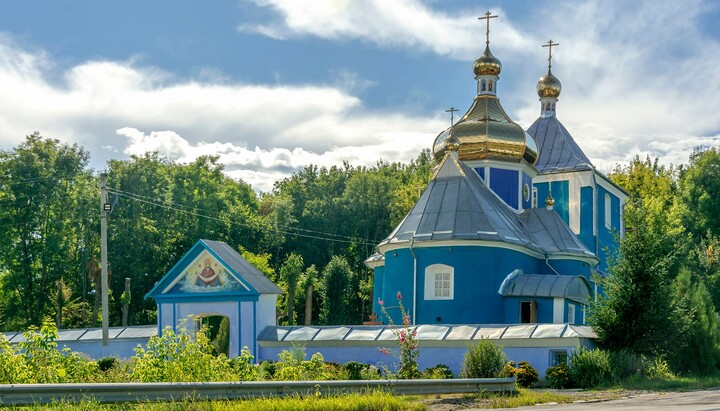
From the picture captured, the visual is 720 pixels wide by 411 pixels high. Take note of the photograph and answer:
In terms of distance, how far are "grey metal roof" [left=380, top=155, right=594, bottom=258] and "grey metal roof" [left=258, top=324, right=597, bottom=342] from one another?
4.66 metres

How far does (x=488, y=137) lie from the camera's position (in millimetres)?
34656

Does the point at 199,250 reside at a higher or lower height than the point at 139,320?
higher

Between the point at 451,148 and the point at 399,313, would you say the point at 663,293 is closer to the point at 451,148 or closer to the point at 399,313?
the point at 399,313

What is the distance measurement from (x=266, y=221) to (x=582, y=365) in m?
37.7

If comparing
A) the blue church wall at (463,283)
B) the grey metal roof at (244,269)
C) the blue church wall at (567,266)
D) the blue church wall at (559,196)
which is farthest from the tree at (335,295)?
the grey metal roof at (244,269)

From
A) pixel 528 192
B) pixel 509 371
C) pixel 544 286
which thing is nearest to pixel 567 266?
pixel 544 286

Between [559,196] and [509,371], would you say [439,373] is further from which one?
[559,196]

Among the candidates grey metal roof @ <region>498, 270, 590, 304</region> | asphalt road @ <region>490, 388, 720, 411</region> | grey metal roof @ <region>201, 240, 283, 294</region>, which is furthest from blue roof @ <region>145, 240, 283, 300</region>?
asphalt road @ <region>490, 388, 720, 411</region>

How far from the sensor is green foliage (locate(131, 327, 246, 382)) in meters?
13.9

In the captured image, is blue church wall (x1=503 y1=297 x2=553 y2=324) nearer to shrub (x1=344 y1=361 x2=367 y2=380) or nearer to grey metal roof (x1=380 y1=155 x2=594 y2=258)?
grey metal roof (x1=380 y1=155 x2=594 y2=258)

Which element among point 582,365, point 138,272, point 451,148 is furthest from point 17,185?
point 582,365

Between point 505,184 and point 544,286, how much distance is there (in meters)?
7.58

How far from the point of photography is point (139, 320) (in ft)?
157

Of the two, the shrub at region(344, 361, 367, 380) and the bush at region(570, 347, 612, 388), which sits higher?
the bush at region(570, 347, 612, 388)
